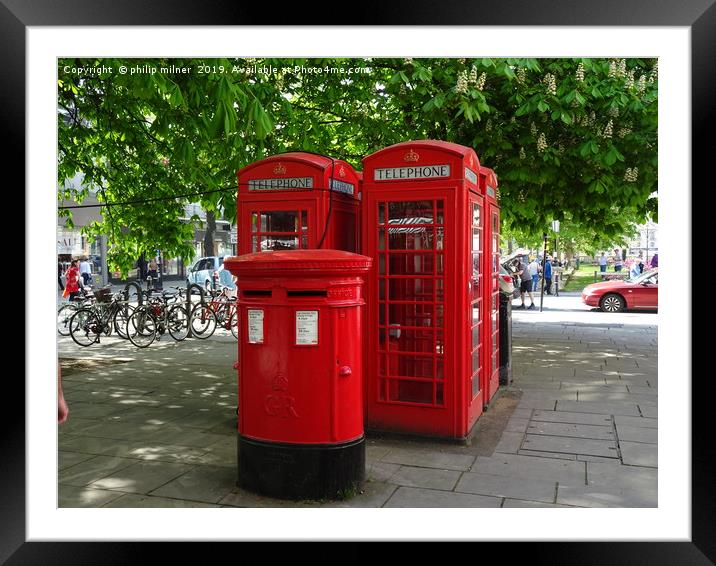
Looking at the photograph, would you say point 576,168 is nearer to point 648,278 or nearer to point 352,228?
point 352,228

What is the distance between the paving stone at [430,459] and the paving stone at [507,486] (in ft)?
0.72

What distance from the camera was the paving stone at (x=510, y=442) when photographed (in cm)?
582

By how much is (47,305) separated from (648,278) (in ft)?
61.7

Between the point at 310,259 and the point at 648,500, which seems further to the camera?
the point at 648,500

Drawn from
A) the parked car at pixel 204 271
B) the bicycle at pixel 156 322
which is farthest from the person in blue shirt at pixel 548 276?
the bicycle at pixel 156 322

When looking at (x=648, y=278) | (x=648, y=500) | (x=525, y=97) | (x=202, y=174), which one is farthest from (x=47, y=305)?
(x=648, y=278)

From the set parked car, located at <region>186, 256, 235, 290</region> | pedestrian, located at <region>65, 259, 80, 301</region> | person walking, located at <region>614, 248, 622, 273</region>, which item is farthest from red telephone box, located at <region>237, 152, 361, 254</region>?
person walking, located at <region>614, 248, 622, 273</region>

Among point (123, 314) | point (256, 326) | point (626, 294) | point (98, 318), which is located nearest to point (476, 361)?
point (256, 326)

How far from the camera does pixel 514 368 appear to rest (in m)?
10.0

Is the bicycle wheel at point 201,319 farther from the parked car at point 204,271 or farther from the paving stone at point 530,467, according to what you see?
the parked car at point 204,271

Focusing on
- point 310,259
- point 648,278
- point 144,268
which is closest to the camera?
point 310,259

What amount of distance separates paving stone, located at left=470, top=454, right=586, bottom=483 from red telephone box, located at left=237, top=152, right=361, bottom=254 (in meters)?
2.35

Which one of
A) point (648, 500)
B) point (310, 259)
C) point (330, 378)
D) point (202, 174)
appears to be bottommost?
point (648, 500)

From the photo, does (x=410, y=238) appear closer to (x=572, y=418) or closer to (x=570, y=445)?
(x=570, y=445)
